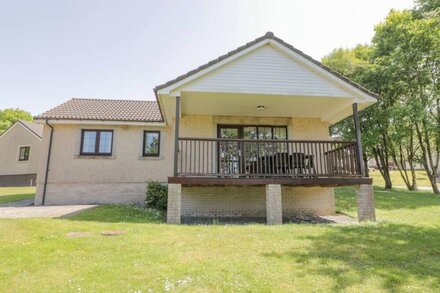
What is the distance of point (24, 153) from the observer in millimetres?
27031

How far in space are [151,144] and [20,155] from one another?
22.9 m

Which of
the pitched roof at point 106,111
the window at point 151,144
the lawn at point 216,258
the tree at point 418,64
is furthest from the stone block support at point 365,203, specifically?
the tree at point 418,64

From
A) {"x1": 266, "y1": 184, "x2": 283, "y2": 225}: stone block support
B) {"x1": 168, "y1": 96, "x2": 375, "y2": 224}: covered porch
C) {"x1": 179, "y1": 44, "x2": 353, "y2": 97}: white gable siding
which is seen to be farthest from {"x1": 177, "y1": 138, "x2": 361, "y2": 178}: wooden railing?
{"x1": 179, "y1": 44, "x2": 353, "y2": 97}: white gable siding

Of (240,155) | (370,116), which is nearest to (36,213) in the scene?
(240,155)

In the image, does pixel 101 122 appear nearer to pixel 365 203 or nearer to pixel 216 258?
pixel 216 258

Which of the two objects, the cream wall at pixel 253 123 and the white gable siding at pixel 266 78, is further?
the cream wall at pixel 253 123

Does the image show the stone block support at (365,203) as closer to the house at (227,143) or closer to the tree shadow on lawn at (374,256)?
the house at (227,143)

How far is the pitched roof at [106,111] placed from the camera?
12.1 metres

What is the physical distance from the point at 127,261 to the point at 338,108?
9.37 meters

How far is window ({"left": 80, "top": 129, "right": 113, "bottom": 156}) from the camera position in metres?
12.2

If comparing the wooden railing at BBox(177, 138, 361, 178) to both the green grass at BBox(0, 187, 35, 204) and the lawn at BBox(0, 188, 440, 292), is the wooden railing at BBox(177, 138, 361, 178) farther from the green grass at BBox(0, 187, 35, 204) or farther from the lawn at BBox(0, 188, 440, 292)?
the green grass at BBox(0, 187, 35, 204)

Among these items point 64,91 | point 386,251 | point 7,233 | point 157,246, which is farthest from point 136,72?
point 386,251

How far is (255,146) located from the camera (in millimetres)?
9336

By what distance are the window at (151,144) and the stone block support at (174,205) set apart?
465 cm
